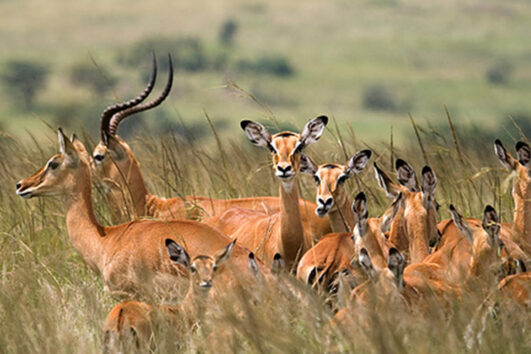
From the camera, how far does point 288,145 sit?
239 inches

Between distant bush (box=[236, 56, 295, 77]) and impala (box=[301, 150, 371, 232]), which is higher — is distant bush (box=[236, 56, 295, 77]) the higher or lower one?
the lower one

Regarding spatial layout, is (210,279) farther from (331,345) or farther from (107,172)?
(107,172)

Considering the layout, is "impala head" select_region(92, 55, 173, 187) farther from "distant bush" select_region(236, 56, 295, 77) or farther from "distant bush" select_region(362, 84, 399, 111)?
"distant bush" select_region(236, 56, 295, 77)

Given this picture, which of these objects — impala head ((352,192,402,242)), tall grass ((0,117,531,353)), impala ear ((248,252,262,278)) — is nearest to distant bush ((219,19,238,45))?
tall grass ((0,117,531,353))

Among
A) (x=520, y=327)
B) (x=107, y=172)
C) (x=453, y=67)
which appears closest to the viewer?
(x=520, y=327)

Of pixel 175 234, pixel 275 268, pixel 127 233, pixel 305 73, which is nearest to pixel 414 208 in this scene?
pixel 275 268

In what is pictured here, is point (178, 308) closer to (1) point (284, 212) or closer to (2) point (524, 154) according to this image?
(1) point (284, 212)

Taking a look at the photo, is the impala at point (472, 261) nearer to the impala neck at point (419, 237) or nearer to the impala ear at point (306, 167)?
the impala neck at point (419, 237)

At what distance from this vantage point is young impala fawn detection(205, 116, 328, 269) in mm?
6047

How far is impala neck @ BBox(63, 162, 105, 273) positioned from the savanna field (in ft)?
0.44

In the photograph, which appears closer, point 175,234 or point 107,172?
point 175,234

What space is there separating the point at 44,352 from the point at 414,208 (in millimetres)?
2321

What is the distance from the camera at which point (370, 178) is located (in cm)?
756

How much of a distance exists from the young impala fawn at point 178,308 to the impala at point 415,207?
103 centimetres
